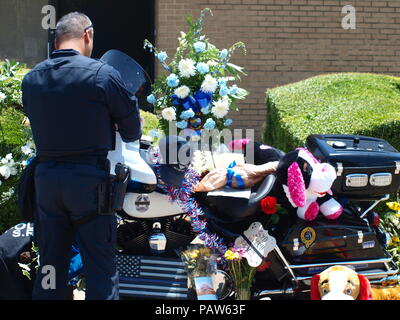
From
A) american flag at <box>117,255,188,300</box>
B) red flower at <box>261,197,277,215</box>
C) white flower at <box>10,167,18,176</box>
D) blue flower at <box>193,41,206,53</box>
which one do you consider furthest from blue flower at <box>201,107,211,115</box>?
white flower at <box>10,167,18,176</box>

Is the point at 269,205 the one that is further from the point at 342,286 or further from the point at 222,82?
the point at 222,82

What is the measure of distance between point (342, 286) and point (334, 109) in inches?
100

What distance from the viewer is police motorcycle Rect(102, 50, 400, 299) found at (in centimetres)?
385

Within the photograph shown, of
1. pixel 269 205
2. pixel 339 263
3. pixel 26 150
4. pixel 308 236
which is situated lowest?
pixel 339 263

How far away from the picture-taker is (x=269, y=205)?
3820 mm

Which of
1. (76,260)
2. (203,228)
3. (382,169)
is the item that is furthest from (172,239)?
(382,169)

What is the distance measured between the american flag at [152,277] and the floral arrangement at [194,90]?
0.96 metres

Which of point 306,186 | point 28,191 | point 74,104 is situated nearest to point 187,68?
point 74,104

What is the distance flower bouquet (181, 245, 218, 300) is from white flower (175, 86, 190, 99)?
1.09 m

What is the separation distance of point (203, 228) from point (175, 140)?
0.63 meters

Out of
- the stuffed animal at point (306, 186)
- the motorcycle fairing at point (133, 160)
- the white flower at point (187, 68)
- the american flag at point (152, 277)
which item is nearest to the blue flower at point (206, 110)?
the white flower at point (187, 68)

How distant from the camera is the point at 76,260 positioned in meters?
3.86

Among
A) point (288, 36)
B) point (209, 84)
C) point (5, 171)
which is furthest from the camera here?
point (288, 36)
